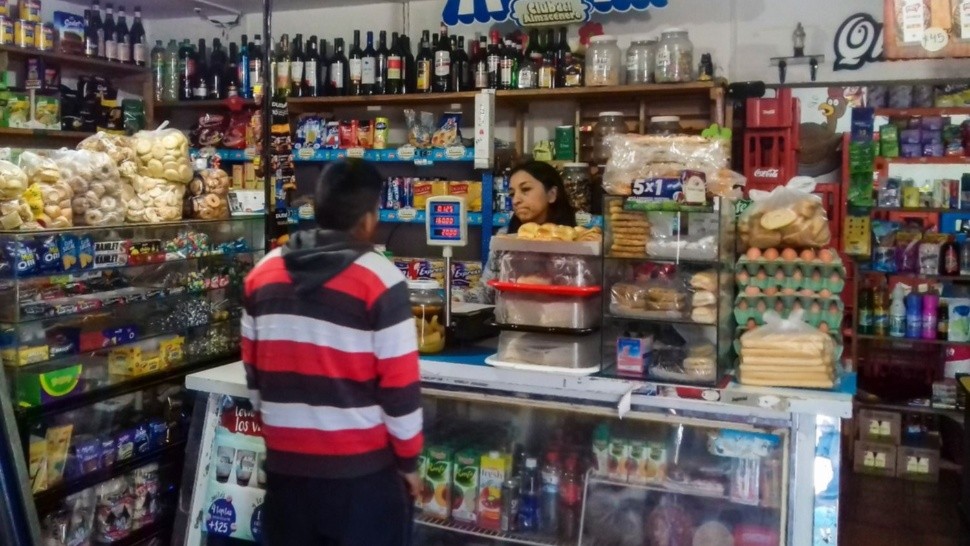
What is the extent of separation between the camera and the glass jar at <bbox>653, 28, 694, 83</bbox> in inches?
192

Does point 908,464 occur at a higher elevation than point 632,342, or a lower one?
lower

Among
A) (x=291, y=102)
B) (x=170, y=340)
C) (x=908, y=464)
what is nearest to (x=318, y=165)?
(x=291, y=102)

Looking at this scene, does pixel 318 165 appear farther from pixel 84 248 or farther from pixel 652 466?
pixel 652 466

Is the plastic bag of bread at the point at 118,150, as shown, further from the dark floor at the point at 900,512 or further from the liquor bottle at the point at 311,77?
the dark floor at the point at 900,512

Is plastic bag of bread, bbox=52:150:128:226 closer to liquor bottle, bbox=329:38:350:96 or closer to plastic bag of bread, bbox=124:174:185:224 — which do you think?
plastic bag of bread, bbox=124:174:185:224

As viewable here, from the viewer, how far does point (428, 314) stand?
2.86m

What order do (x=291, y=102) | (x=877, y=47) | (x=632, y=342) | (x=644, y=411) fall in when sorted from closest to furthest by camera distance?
(x=644, y=411) < (x=632, y=342) < (x=877, y=47) < (x=291, y=102)

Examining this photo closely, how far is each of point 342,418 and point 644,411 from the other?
0.78 meters

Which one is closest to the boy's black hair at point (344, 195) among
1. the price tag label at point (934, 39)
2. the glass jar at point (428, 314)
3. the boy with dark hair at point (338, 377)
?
the boy with dark hair at point (338, 377)

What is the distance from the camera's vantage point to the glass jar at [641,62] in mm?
4996

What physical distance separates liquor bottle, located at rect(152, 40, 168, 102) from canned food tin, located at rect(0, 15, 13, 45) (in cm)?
116

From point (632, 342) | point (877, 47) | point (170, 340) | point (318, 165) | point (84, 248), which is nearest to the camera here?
point (632, 342)

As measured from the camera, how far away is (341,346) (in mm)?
1949

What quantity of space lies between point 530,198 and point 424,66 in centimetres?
198
